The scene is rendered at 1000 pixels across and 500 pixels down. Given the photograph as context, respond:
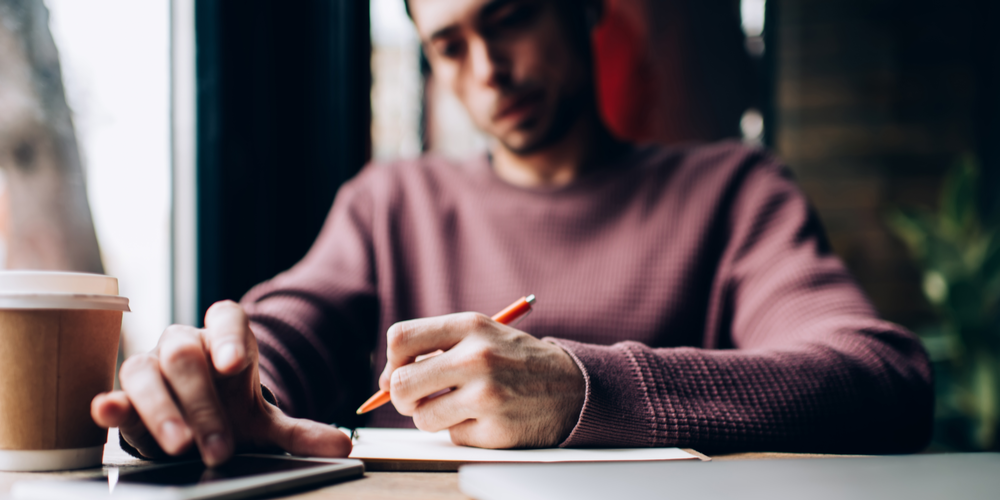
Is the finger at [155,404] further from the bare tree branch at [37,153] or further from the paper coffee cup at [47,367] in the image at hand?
the bare tree branch at [37,153]

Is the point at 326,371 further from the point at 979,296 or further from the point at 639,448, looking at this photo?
the point at 979,296

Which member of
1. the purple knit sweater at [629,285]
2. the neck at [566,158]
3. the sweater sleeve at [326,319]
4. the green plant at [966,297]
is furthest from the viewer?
the green plant at [966,297]

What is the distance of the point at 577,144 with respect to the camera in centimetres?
112

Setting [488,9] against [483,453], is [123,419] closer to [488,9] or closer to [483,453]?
[483,453]

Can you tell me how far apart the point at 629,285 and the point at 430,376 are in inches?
21.9

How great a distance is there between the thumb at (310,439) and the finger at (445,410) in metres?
0.07

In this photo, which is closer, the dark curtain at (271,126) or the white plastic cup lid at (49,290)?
the white plastic cup lid at (49,290)

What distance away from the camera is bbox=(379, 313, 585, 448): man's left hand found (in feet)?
1.57

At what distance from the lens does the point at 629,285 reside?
0.97 meters

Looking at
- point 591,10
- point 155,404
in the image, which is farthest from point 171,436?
point 591,10

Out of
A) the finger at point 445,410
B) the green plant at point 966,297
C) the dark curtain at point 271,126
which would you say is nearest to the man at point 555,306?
the finger at point 445,410

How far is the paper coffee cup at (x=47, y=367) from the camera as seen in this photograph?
0.39 metres

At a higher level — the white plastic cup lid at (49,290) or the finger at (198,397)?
the white plastic cup lid at (49,290)

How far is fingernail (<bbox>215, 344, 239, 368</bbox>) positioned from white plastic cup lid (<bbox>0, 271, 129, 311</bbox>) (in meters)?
0.09
